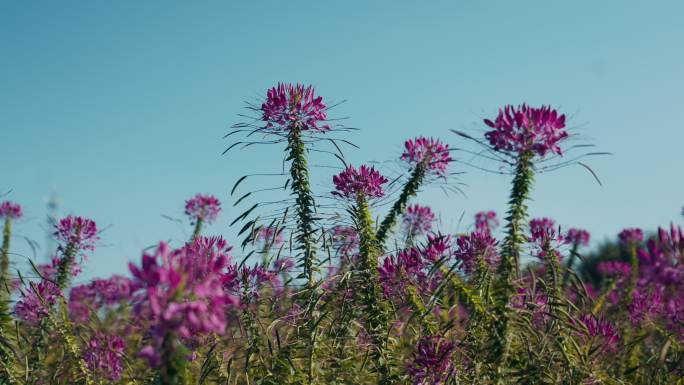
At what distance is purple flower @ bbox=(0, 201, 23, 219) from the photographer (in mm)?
8857

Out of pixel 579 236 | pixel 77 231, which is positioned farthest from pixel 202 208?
pixel 579 236

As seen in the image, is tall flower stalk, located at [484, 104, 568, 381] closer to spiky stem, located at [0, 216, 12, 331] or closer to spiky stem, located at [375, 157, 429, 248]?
spiky stem, located at [375, 157, 429, 248]

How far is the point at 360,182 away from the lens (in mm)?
4613

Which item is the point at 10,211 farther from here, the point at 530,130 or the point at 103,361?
the point at 530,130

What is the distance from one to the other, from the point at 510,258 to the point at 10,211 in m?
8.12

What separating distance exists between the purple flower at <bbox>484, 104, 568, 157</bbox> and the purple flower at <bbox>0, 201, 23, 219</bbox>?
7.88 m

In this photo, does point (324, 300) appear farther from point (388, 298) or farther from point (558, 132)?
point (558, 132)

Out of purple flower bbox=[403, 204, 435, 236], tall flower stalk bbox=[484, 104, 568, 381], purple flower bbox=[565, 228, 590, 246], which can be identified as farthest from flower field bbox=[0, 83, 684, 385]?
purple flower bbox=[565, 228, 590, 246]

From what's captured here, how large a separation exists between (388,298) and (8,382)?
2726mm

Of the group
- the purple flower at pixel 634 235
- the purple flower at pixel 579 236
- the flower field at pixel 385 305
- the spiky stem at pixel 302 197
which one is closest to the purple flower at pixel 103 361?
the flower field at pixel 385 305

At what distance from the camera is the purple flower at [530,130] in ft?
10.7

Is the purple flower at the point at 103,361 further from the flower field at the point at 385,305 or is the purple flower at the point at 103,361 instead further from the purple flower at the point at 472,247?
the purple flower at the point at 472,247

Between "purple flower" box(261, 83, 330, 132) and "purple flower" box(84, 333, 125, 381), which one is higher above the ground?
"purple flower" box(261, 83, 330, 132)

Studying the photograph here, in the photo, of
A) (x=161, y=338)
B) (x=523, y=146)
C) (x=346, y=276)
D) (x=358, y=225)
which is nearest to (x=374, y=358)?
(x=346, y=276)
